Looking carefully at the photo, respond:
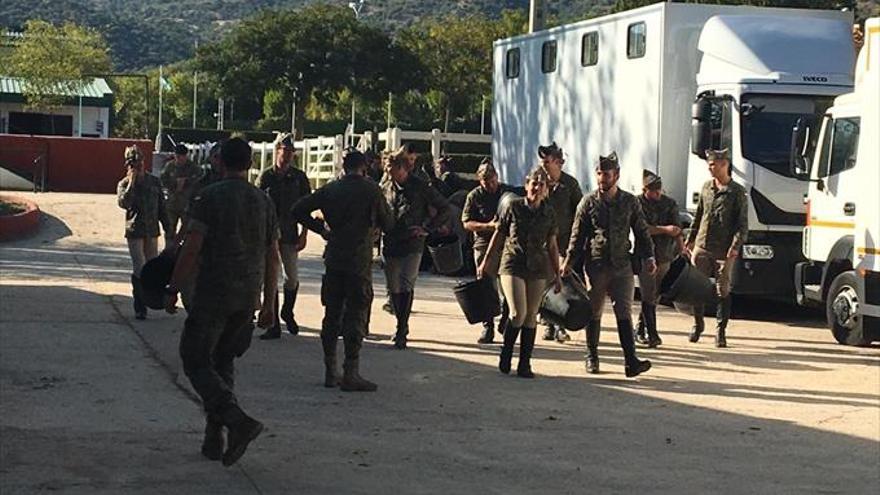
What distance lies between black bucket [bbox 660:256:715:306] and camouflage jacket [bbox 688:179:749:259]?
442mm

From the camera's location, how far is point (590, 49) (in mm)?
20016

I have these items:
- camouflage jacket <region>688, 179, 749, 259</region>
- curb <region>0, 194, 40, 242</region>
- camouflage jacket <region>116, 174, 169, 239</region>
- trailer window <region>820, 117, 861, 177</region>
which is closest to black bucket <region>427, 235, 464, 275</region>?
camouflage jacket <region>688, 179, 749, 259</region>

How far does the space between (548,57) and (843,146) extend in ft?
23.6

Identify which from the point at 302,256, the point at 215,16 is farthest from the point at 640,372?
the point at 215,16

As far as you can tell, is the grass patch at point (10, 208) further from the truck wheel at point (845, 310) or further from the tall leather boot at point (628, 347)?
the tall leather boot at point (628, 347)

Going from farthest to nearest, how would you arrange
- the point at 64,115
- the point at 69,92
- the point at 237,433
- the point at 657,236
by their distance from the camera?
the point at 64,115 → the point at 69,92 → the point at 657,236 → the point at 237,433

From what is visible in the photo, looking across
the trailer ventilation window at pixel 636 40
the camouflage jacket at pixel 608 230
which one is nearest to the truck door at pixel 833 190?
the trailer ventilation window at pixel 636 40

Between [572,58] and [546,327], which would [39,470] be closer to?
[546,327]

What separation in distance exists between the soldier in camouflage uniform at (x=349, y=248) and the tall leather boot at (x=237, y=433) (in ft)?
9.80

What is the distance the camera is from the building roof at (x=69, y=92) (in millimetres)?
71300

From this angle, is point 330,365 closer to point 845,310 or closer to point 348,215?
point 348,215

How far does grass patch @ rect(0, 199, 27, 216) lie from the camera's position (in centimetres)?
2708

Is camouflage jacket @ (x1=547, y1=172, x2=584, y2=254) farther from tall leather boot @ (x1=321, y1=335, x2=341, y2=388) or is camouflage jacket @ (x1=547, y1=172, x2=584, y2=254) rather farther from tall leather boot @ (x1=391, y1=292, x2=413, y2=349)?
tall leather boot @ (x1=321, y1=335, x2=341, y2=388)

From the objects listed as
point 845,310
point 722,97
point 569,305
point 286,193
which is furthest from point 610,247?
point 722,97
